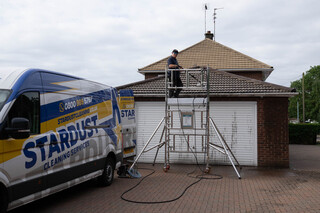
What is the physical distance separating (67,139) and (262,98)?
8.53 meters

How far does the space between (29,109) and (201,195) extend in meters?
4.49

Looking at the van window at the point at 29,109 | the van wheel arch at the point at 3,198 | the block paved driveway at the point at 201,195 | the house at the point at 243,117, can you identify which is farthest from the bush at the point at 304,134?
the van wheel arch at the point at 3,198

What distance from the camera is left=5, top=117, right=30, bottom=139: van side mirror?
510 centimetres

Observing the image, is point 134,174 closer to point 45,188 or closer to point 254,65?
point 45,188

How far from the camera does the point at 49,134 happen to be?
6.40m

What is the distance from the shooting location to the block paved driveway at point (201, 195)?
22.9 ft

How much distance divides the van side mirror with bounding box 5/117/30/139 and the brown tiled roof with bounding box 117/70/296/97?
865cm

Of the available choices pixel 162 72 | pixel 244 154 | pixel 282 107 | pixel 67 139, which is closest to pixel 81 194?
pixel 67 139

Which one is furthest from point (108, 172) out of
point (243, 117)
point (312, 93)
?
point (312, 93)

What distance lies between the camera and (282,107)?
12.9 meters

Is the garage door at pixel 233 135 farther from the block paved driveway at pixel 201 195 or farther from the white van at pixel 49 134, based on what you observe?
the white van at pixel 49 134

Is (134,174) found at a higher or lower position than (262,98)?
lower

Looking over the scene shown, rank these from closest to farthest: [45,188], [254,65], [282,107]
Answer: [45,188] < [282,107] < [254,65]

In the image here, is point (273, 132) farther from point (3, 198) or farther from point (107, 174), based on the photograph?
point (3, 198)
